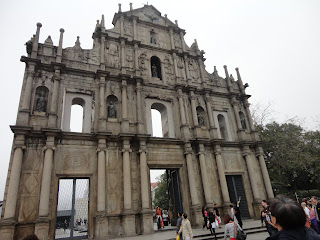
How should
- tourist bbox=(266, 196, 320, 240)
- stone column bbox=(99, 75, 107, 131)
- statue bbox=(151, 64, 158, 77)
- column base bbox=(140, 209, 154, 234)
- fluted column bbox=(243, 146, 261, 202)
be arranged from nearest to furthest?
tourist bbox=(266, 196, 320, 240), column base bbox=(140, 209, 154, 234), stone column bbox=(99, 75, 107, 131), fluted column bbox=(243, 146, 261, 202), statue bbox=(151, 64, 158, 77)

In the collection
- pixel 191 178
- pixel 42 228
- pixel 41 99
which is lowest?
pixel 42 228

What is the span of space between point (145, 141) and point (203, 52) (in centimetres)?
1054

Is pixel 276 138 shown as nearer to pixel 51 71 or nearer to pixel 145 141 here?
pixel 145 141

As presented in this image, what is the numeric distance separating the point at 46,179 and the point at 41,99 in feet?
15.0

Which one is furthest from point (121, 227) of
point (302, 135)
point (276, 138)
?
point (302, 135)

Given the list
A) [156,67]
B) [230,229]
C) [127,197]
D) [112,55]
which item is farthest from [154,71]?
[230,229]

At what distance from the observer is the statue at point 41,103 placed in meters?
11.8

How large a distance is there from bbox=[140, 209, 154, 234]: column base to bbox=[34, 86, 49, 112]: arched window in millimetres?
7720

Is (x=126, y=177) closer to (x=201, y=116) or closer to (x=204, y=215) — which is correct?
(x=204, y=215)

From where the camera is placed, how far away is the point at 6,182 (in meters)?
9.75

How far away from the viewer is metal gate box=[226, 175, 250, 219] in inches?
558

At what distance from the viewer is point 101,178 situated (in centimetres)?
1091

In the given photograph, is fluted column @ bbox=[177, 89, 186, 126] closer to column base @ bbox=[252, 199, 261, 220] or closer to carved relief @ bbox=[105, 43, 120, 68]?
carved relief @ bbox=[105, 43, 120, 68]

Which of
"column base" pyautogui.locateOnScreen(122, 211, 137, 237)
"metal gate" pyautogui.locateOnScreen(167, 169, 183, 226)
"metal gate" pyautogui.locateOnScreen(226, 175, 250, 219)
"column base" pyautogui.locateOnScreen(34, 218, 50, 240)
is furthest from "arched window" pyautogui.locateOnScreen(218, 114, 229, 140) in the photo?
"column base" pyautogui.locateOnScreen(34, 218, 50, 240)
